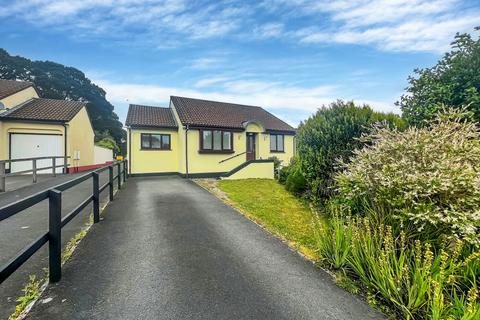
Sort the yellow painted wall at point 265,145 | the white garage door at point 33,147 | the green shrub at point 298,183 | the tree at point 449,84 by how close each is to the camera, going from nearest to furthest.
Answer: the tree at point 449,84, the green shrub at point 298,183, the white garage door at point 33,147, the yellow painted wall at point 265,145

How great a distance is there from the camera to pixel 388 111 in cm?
708

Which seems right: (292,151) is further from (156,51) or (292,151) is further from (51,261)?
(51,261)

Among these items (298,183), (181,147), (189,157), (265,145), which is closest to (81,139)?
(181,147)

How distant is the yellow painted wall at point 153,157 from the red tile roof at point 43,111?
4.99m

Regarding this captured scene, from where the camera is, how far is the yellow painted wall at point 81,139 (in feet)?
52.3

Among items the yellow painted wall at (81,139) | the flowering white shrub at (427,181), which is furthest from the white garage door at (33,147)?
the flowering white shrub at (427,181)

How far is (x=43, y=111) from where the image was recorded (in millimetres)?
15578

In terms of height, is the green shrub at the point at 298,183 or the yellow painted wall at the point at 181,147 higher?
the yellow painted wall at the point at 181,147

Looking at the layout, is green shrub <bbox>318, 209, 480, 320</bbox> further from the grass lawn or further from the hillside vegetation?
the hillside vegetation

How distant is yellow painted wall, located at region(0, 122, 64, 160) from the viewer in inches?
542

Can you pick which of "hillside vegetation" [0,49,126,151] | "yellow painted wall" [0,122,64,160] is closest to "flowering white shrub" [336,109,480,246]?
"yellow painted wall" [0,122,64,160]

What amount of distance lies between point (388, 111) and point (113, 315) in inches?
317

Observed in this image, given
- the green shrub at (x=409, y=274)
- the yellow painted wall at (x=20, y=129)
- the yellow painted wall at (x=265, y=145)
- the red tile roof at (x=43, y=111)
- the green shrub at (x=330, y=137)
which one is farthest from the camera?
the yellow painted wall at (x=265, y=145)

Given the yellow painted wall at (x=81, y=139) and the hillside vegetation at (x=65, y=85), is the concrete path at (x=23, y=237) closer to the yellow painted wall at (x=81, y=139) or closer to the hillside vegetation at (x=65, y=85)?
the yellow painted wall at (x=81, y=139)
